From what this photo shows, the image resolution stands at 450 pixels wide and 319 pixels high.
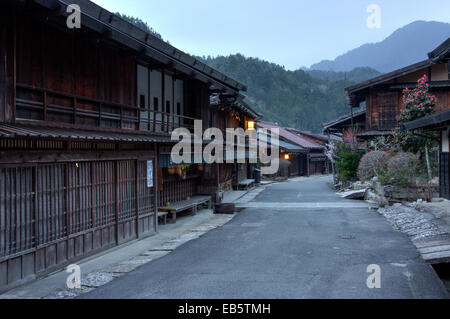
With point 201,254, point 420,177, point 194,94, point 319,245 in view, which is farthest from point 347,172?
point 201,254

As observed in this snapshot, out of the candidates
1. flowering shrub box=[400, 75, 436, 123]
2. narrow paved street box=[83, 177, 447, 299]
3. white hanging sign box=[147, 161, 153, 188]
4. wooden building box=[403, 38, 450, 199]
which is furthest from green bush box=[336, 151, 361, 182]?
white hanging sign box=[147, 161, 153, 188]

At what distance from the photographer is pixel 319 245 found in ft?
37.2

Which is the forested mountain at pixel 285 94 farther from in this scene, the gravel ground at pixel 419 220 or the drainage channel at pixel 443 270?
the drainage channel at pixel 443 270

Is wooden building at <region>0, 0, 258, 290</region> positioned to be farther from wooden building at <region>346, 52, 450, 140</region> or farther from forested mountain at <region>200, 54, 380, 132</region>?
forested mountain at <region>200, 54, 380, 132</region>

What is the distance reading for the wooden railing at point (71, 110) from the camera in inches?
337

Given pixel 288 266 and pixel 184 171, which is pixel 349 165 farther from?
pixel 288 266

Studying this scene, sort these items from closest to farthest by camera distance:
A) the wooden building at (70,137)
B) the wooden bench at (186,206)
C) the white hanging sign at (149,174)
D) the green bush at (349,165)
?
the wooden building at (70,137)
the white hanging sign at (149,174)
the wooden bench at (186,206)
the green bush at (349,165)

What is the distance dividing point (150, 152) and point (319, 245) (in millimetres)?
6817

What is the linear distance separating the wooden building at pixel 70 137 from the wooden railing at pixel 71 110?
3 cm

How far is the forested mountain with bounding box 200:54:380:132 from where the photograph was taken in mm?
93625

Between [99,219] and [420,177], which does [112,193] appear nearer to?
[99,219]

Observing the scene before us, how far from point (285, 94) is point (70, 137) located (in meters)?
92.3

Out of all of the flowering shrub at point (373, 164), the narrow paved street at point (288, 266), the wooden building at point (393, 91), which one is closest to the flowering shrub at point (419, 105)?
the flowering shrub at point (373, 164)

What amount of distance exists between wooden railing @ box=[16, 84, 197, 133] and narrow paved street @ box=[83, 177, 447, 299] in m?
4.55
